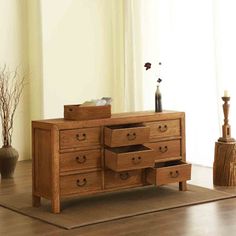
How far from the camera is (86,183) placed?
4.13m

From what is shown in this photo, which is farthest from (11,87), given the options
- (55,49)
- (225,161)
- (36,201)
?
(225,161)

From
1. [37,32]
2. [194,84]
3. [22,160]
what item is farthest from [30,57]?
[194,84]

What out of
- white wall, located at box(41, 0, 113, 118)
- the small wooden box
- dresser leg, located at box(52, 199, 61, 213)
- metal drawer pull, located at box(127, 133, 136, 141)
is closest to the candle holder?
metal drawer pull, located at box(127, 133, 136, 141)

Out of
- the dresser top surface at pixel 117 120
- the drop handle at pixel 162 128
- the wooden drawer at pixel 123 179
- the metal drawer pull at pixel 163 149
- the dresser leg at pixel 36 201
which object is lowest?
the dresser leg at pixel 36 201

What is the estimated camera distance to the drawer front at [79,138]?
402 cm

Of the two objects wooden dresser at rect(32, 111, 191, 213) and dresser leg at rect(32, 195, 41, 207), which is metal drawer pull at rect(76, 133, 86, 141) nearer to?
wooden dresser at rect(32, 111, 191, 213)

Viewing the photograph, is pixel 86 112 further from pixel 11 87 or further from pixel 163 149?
pixel 11 87

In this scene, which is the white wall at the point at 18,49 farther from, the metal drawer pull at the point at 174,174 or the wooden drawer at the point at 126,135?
the metal drawer pull at the point at 174,174

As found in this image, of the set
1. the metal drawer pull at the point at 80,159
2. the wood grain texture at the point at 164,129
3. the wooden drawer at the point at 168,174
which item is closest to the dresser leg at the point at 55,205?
the metal drawer pull at the point at 80,159

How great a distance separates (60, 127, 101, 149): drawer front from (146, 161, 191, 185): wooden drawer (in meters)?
0.49

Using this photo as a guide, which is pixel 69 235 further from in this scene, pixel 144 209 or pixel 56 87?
pixel 56 87

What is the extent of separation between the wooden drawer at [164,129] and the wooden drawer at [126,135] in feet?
0.40

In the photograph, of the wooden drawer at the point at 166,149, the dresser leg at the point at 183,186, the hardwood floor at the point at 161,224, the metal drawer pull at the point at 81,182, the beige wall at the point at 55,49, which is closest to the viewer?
the hardwood floor at the point at 161,224

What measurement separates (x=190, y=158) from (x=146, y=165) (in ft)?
5.82
